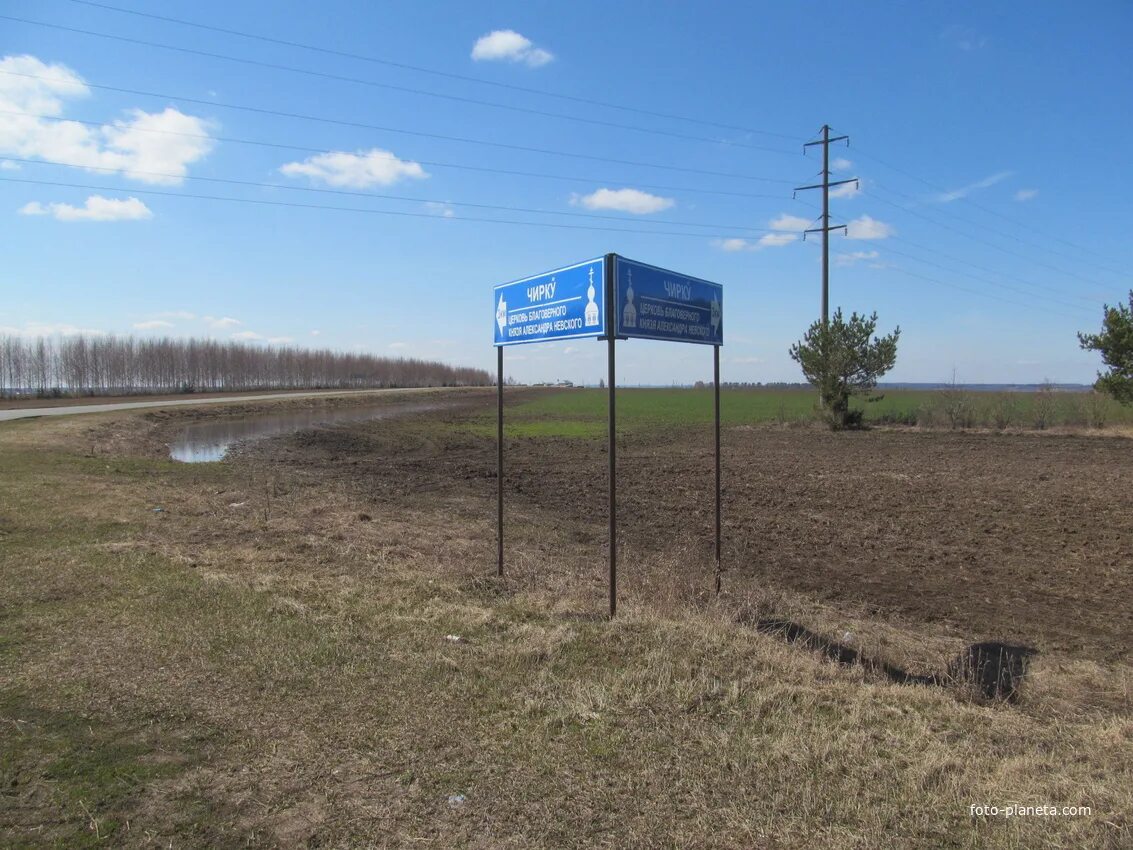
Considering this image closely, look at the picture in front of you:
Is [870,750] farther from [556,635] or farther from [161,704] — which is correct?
[161,704]

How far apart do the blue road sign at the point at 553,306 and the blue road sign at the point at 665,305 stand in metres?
0.19

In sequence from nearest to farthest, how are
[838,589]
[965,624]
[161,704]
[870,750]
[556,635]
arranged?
[870,750] → [161,704] → [556,635] → [965,624] → [838,589]

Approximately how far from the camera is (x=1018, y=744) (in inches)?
137

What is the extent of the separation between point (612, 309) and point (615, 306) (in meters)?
0.04

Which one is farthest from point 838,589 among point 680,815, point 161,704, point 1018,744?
point 161,704

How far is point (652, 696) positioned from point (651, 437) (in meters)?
24.0

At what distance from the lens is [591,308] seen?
18.1 ft

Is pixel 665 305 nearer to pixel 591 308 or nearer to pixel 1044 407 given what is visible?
pixel 591 308

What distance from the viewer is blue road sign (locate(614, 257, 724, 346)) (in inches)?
214

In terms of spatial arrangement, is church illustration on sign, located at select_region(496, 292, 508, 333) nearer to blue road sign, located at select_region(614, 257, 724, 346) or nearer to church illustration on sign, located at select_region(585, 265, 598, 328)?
church illustration on sign, located at select_region(585, 265, 598, 328)

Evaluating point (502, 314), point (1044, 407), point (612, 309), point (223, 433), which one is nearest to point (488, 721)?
point (612, 309)

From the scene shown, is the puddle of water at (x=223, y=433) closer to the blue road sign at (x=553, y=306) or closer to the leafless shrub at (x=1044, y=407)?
the blue road sign at (x=553, y=306)

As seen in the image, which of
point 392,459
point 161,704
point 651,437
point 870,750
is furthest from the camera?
point 651,437

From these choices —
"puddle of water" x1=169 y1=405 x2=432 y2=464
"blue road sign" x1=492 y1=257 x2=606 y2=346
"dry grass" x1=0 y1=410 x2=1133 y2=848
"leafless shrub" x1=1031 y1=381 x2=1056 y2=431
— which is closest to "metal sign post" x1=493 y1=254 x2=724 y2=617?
"blue road sign" x1=492 y1=257 x2=606 y2=346
